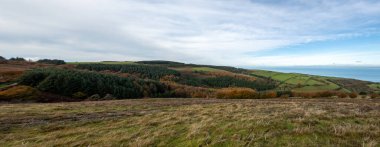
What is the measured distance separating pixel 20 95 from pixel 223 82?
377 ft

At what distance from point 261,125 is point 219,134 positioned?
6.05 ft

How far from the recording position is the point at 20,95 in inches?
1640

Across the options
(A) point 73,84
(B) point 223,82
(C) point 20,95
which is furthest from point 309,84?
(C) point 20,95

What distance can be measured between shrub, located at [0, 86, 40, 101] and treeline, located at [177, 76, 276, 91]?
321 ft

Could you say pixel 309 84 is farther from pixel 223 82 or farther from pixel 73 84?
pixel 73 84

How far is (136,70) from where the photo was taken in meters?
153

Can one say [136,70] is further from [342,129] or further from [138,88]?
[342,129]

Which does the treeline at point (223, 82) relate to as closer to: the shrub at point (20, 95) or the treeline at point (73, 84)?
the treeline at point (73, 84)

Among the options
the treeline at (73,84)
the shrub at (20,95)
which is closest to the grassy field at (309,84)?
the treeline at (73,84)

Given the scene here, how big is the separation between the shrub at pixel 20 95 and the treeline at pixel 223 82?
97920 mm

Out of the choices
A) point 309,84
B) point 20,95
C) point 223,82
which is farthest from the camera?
point 223,82

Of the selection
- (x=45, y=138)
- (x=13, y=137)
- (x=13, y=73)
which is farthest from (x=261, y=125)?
(x=13, y=73)

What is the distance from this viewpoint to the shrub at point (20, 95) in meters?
39.0

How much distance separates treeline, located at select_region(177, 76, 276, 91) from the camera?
137 metres
